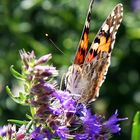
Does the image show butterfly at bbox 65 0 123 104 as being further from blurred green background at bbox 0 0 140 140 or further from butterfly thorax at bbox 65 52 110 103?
blurred green background at bbox 0 0 140 140

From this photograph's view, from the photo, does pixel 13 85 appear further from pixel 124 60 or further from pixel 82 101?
pixel 82 101

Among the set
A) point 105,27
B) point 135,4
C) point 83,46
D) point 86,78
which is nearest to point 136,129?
point 86,78

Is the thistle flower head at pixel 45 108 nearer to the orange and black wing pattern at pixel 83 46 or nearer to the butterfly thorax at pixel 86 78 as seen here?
the butterfly thorax at pixel 86 78

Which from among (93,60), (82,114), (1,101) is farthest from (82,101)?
(1,101)

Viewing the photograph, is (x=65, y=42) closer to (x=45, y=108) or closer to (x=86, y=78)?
(x=86, y=78)

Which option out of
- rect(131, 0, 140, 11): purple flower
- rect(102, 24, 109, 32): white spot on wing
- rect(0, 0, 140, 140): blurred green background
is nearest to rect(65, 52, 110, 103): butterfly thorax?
rect(102, 24, 109, 32): white spot on wing

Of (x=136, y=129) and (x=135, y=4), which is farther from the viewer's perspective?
A: (x=135, y=4)
